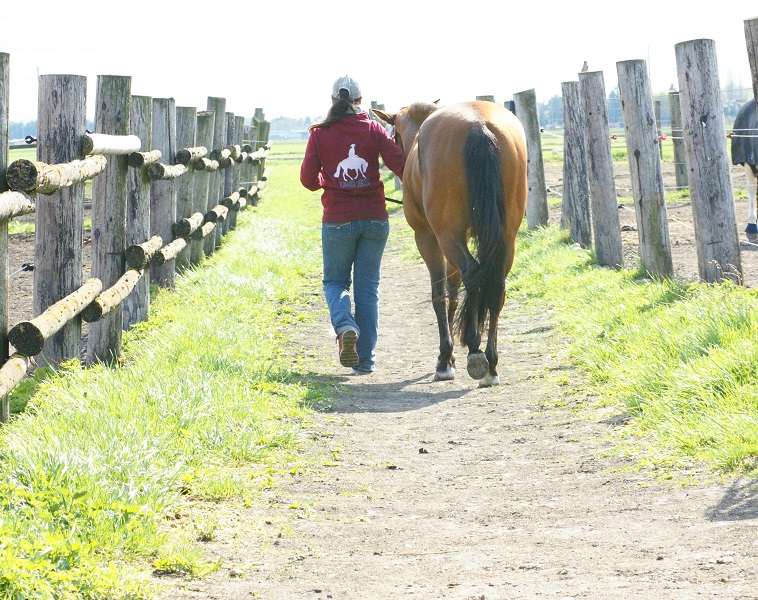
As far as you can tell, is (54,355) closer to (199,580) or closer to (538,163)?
(199,580)

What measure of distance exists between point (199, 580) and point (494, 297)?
3.58 metres

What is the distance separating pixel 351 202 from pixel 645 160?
281 cm

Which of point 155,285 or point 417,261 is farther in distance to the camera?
point 417,261

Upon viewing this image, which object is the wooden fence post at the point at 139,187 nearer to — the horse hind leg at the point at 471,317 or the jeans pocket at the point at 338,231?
the jeans pocket at the point at 338,231

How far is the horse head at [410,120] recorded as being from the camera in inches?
308

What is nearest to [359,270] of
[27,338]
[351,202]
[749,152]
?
[351,202]

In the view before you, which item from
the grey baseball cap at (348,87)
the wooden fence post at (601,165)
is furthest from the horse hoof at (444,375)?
the wooden fence post at (601,165)

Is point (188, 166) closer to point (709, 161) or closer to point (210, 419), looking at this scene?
point (709, 161)

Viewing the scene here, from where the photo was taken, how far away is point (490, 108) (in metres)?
6.71

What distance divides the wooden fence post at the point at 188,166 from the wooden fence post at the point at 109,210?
11.0 feet

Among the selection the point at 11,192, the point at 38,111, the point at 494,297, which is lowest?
the point at 494,297

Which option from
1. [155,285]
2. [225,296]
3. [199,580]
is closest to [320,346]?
[225,296]

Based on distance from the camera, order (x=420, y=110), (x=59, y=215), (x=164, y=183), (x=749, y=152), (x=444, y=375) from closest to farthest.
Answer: (x=59, y=215) → (x=444, y=375) → (x=420, y=110) → (x=164, y=183) → (x=749, y=152)

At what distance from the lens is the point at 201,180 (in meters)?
11.5
